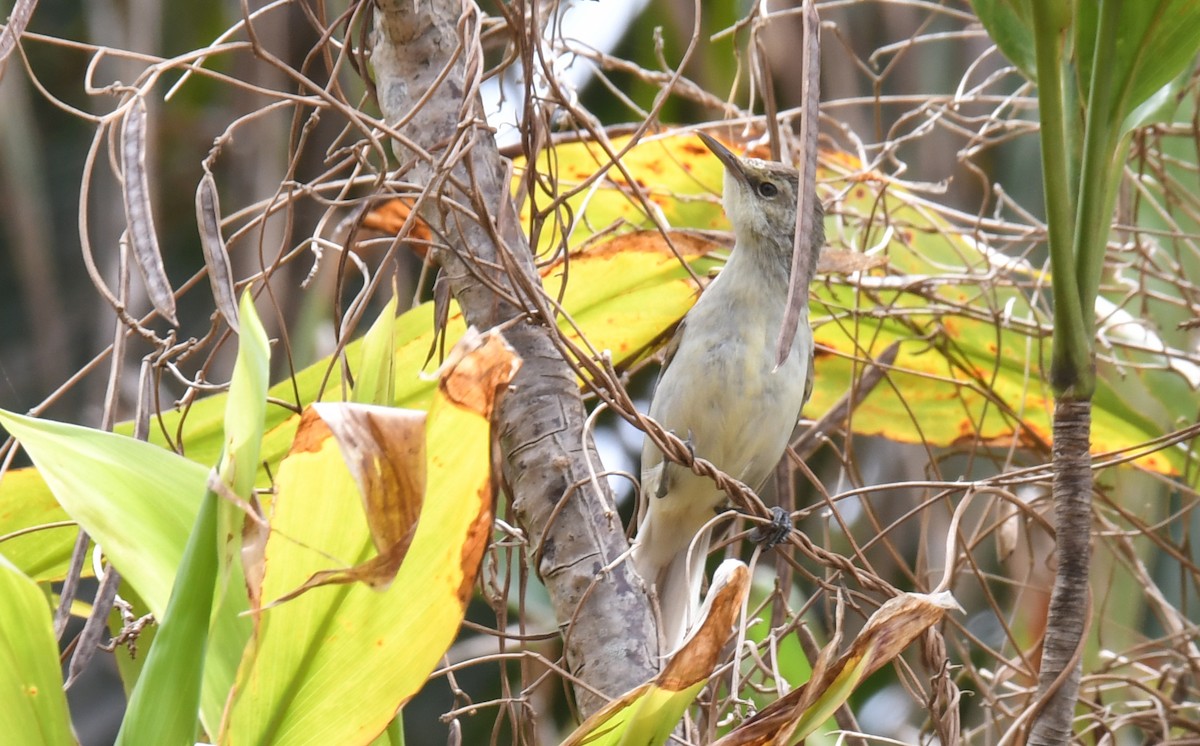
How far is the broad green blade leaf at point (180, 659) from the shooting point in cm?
100

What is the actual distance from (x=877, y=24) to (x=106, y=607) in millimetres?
4102

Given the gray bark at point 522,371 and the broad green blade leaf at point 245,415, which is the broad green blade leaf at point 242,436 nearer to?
the broad green blade leaf at point 245,415

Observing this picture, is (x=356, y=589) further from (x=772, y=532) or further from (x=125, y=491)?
(x=772, y=532)

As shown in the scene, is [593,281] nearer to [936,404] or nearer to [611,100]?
[936,404]

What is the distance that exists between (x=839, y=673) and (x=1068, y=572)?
1.46 feet

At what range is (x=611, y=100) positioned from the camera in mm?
4945

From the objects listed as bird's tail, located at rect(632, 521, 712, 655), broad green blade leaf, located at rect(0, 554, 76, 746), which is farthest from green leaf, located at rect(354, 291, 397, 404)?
bird's tail, located at rect(632, 521, 712, 655)

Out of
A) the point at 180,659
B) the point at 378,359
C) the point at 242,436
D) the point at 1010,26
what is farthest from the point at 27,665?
the point at 1010,26

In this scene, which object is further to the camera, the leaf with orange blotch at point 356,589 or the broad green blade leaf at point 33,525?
the broad green blade leaf at point 33,525

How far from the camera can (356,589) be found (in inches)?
45.6

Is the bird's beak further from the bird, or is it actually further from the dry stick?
the dry stick

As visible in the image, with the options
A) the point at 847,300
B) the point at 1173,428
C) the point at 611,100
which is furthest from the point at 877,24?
the point at 1173,428

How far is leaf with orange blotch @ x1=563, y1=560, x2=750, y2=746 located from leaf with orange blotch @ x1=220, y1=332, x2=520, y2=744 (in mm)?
184

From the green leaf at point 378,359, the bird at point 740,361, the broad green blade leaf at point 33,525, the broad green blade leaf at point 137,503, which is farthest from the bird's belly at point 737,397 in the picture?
the broad green blade leaf at point 137,503
